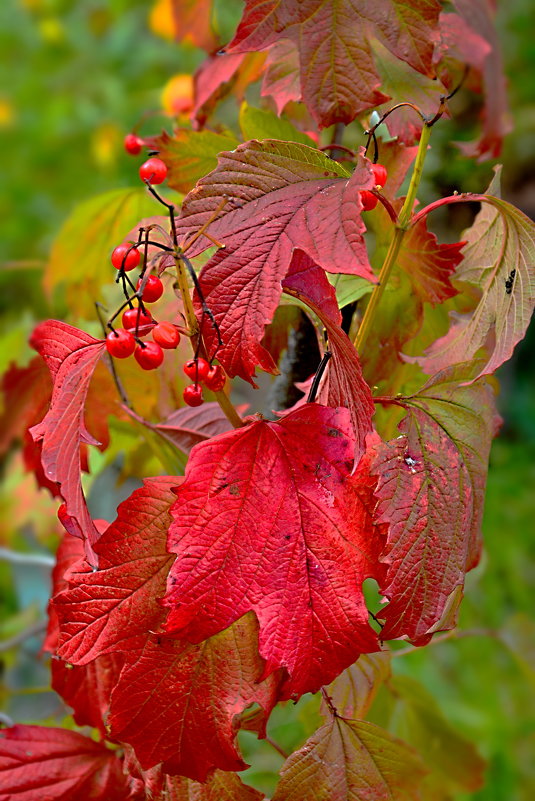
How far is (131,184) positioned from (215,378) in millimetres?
1658

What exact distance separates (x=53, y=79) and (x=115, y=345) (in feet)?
8.26

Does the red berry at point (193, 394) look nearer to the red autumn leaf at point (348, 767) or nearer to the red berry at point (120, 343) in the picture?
the red berry at point (120, 343)

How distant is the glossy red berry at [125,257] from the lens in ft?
1.55

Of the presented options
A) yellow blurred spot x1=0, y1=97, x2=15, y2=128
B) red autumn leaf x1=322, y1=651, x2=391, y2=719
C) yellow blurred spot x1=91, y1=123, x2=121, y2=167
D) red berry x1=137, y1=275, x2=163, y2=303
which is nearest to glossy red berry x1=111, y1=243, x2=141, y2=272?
red berry x1=137, y1=275, x2=163, y2=303

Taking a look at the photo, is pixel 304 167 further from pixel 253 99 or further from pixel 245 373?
pixel 253 99

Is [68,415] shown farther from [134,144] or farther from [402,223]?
[134,144]

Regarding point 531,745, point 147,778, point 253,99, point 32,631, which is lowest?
point 531,745

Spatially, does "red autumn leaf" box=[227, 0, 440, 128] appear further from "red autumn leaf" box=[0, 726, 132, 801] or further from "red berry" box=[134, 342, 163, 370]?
"red autumn leaf" box=[0, 726, 132, 801]

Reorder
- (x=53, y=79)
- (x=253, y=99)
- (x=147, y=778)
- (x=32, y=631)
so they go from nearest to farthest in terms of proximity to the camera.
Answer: (x=147, y=778), (x=32, y=631), (x=253, y=99), (x=53, y=79)

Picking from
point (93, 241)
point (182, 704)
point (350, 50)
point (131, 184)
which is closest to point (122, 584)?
point (182, 704)

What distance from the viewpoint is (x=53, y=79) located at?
266 centimetres

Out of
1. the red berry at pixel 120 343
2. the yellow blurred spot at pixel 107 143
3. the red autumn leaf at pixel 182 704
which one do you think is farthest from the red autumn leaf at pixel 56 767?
the yellow blurred spot at pixel 107 143

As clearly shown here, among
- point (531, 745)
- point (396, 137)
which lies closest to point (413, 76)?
point (396, 137)

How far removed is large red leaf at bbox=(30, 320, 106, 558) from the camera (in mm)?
442
